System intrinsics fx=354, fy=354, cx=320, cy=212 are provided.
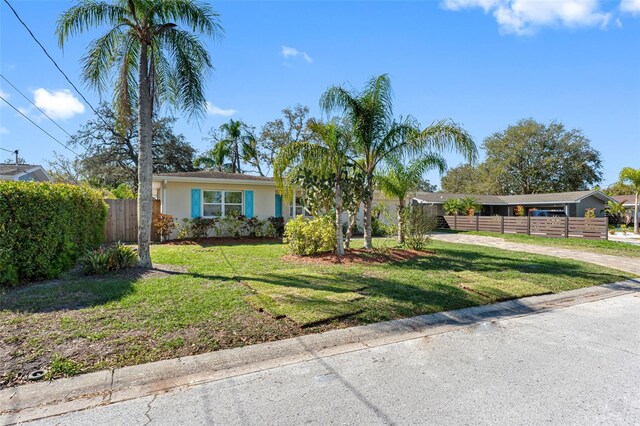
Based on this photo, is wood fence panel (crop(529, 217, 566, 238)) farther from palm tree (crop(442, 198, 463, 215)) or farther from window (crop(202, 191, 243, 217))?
window (crop(202, 191, 243, 217))

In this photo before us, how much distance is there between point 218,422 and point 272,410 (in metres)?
0.39

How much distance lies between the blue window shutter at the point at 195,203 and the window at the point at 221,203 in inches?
7.3

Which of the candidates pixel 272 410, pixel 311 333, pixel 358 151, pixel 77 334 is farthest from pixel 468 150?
pixel 77 334

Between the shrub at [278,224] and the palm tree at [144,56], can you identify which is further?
the shrub at [278,224]

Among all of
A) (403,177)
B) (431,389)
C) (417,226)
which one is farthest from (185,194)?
(431,389)

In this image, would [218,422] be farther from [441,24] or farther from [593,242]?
[593,242]

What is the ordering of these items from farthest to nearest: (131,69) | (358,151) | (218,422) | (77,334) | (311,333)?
1. (358,151)
2. (131,69)
3. (311,333)
4. (77,334)
5. (218,422)

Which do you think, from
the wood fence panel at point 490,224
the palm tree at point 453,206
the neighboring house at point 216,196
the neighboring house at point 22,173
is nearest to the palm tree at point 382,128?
the neighboring house at point 216,196

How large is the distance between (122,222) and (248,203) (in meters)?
4.83

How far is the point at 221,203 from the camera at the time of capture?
14789 mm

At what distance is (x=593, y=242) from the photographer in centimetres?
1490

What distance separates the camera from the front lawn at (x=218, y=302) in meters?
3.56

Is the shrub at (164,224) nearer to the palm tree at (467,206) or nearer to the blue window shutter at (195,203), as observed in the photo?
the blue window shutter at (195,203)

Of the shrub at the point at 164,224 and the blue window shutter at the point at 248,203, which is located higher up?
the blue window shutter at the point at 248,203
